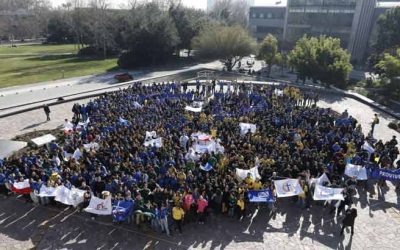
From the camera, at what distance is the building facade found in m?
63.8

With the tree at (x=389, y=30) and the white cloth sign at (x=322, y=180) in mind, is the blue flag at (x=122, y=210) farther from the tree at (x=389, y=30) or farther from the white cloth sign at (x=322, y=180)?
the tree at (x=389, y=30)

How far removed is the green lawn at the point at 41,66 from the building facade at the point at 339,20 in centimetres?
3718

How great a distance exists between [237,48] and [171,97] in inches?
916

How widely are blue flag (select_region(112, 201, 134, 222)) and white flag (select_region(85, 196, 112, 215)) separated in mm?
263

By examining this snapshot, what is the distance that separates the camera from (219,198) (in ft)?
43.7

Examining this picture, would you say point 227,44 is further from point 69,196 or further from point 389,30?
point 69,196

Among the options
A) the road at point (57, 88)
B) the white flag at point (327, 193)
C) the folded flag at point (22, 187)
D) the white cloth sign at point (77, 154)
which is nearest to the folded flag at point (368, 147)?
the white flag at point (327, 193)

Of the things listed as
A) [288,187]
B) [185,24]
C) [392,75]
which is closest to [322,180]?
[288,187]

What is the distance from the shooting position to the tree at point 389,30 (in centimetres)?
5522

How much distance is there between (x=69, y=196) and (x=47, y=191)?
3.16 ft

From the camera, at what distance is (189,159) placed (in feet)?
52.6

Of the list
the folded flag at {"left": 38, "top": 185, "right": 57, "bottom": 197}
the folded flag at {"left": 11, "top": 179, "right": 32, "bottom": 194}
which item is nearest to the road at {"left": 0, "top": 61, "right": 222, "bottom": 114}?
the folded flag at {"left": 11, "top": 179, "right": 32, "bottom": 194}

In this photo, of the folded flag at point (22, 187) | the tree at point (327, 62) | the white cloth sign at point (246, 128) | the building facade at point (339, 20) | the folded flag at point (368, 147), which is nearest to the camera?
the folded flag at point (22, 187)

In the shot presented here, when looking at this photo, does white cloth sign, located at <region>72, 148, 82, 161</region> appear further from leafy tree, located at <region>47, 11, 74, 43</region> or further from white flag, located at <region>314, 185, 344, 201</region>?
leafy tree, located at <region>47, 11, 74, 43</region>
